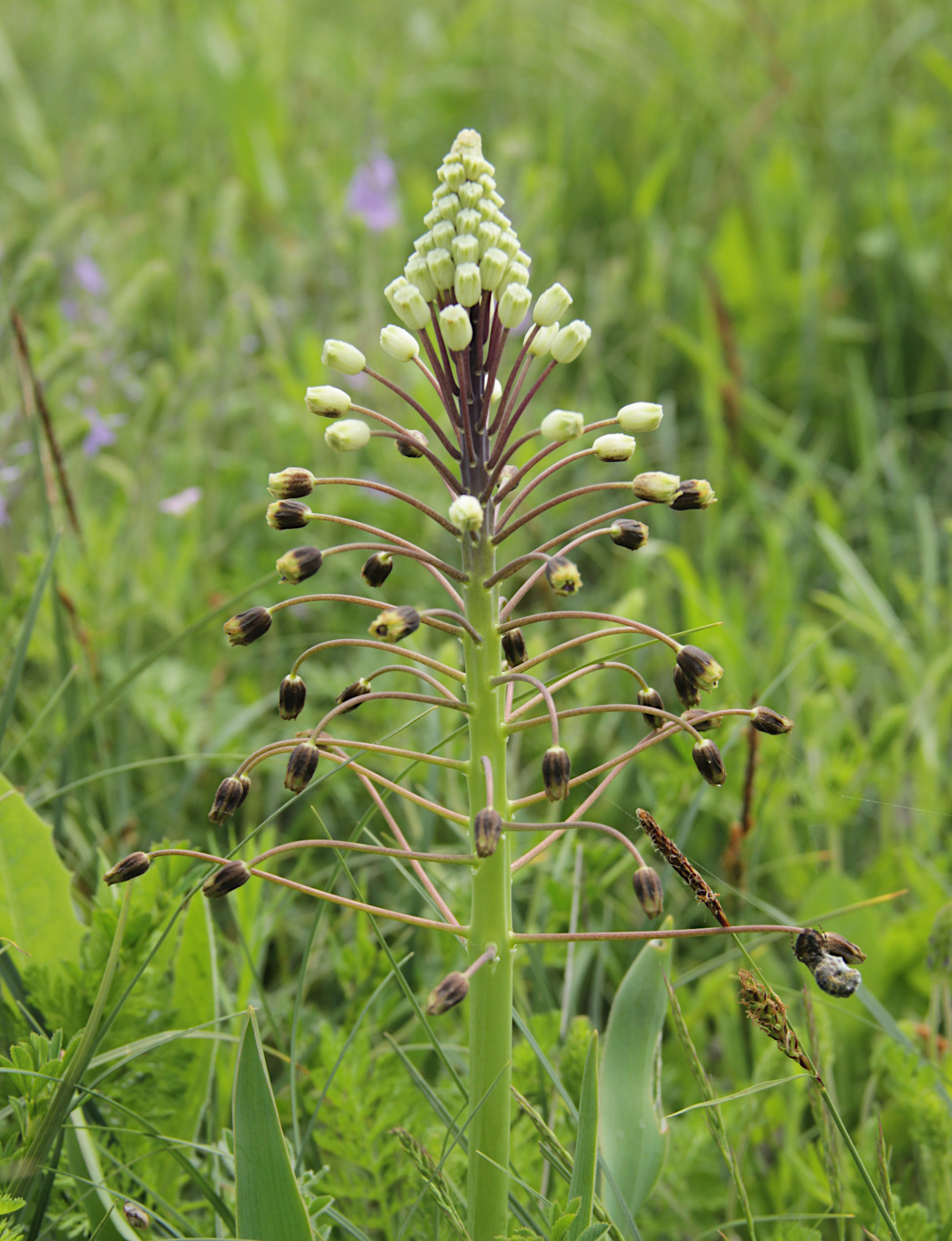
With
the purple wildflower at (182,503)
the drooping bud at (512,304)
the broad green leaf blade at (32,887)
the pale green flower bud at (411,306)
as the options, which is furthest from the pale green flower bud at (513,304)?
the purple wildflower at (182,503)

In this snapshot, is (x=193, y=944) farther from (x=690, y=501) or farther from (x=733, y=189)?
(x=733, y=189)

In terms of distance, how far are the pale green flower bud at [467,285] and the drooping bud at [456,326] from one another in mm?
16

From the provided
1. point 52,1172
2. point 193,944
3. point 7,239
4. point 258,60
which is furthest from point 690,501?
point 258,60

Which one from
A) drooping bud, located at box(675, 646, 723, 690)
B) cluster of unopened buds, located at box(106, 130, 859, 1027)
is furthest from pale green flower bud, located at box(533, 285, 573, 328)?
drooping bud, located at box(675, 646, 723, 690)

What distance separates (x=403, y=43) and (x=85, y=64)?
213 cm

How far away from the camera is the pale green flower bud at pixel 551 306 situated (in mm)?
1540

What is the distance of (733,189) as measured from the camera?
5.60m

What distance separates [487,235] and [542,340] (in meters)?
0.18

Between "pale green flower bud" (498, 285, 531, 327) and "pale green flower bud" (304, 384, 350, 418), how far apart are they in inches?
9.7

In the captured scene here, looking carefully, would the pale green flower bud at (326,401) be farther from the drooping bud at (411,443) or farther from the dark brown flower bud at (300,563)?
the dark brown flower bud at (300,563)

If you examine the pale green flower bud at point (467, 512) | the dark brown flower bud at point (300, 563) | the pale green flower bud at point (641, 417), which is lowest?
the dark brown flower bud at point (300, 563)

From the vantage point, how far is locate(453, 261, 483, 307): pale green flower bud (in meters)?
1.42

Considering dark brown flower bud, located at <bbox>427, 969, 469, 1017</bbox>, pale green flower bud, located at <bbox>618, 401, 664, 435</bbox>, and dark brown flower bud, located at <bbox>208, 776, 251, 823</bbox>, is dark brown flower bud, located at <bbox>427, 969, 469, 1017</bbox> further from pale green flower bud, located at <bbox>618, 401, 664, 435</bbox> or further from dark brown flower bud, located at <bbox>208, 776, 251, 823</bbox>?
pale green flower bud, located at <bbox>618, 401, 664, 435</bbox>

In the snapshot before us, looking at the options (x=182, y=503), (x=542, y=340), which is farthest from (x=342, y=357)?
(x=182, y=503)
